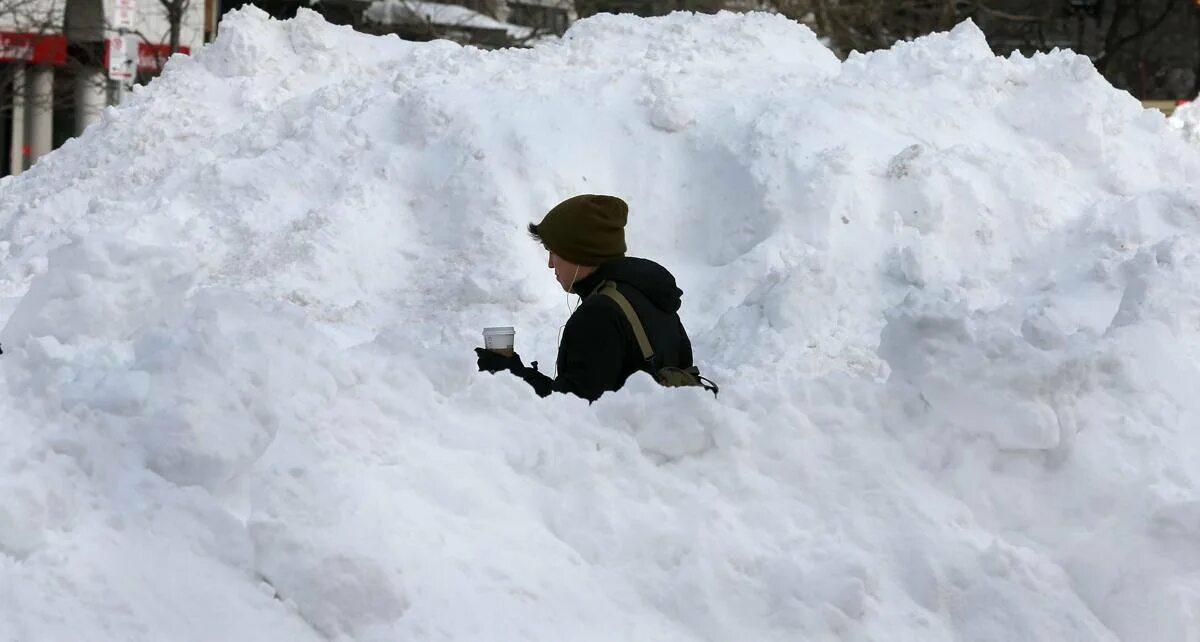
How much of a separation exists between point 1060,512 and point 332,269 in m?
5.36

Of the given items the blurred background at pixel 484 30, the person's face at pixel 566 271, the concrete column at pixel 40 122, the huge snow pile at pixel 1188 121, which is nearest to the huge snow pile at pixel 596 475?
the person's face at pixel 566 271

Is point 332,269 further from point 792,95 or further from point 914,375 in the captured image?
point 914,375

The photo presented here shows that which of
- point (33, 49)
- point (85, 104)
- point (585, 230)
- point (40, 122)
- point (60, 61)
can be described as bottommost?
point (40, 122)

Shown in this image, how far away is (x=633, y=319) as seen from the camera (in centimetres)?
439

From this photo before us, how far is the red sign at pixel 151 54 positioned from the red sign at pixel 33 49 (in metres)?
1.42

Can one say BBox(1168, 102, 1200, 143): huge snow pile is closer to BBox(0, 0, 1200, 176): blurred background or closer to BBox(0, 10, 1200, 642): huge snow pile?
BBox(0, 10, 1200, 642): huge snow pile

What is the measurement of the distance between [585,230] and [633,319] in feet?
1.04

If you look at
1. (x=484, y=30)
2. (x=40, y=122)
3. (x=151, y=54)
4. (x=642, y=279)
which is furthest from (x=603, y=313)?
(x=40, y=122)

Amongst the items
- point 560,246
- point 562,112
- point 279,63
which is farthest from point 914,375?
point 279,63

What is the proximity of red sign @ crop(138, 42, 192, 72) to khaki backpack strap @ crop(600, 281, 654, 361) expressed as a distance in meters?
17.8

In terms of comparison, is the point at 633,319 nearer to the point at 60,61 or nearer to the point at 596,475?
the point at 596,475

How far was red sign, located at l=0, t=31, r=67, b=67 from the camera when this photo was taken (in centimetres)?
2170

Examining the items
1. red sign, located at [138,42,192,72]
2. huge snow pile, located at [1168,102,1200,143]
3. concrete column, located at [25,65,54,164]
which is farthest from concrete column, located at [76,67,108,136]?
huge snow pile, located at [1168,102,1200,143]

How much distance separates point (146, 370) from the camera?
12.4ft
